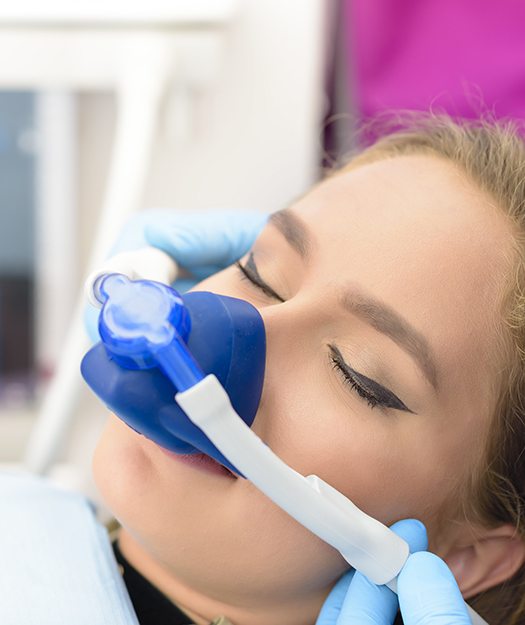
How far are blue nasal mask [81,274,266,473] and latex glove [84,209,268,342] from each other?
0.41 metres

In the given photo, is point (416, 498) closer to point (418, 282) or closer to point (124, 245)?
point (418, 282)

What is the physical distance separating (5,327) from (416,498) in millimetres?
855

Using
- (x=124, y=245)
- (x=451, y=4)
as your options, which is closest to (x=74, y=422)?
(x=124, y=245)

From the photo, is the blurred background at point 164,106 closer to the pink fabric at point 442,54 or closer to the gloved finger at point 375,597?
the pink fabric at point 442,54

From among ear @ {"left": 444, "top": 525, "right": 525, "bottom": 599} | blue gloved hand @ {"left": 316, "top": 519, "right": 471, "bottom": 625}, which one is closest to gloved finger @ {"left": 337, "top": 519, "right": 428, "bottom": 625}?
blue gloved hand @ {"left": 316, "top": 519, "right": 471, "bottom": 625}

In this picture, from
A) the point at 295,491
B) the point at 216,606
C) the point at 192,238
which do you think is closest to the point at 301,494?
the point at 295,491

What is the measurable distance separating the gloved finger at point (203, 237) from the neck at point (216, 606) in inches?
16.3

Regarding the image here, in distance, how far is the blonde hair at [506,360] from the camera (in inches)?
36.6

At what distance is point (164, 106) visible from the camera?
1.39 meters

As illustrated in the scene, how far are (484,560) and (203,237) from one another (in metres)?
0.55

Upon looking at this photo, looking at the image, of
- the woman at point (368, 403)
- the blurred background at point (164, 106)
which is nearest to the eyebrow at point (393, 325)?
the woman at point (368, 403)

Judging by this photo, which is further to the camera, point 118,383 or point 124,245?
point 124,245

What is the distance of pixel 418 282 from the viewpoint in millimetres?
879

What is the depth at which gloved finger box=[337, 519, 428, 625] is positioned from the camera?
2.85 ft
